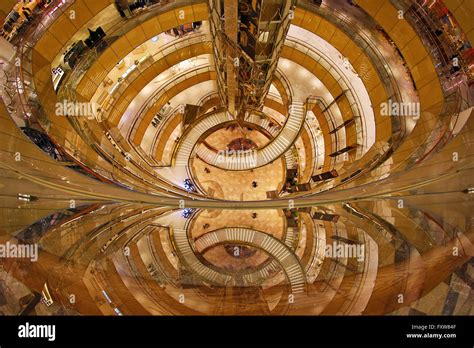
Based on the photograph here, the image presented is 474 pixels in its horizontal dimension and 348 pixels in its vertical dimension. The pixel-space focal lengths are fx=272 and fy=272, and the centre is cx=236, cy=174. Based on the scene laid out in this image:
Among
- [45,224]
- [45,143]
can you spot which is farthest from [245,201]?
[45,143]

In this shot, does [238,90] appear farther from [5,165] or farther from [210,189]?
[5,165]

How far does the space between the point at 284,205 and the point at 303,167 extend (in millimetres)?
7596

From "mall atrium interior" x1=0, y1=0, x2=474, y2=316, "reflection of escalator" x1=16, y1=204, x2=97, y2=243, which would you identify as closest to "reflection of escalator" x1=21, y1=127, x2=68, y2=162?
"mall atrium interior" x1=0, y1=0, x2=474, y2=316

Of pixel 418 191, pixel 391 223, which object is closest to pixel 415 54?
pixel 418 191

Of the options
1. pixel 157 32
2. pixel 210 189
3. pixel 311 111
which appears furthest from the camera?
pixel 210 189

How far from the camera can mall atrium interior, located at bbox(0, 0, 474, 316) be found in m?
4.12

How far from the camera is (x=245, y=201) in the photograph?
644cm

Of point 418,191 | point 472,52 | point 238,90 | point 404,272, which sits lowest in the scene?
point 404,272

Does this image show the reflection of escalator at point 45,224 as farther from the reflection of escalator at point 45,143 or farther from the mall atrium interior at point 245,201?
the reflection of escalator at point 45,143

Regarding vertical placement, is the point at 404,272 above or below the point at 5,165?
below

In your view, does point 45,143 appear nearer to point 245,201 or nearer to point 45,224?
point 45,224

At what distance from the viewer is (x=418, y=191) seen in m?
5.38

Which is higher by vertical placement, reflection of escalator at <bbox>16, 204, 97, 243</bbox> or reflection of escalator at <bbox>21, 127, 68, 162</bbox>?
reflection of escalator at <bbox>21, 127, 68, 162</bbox>

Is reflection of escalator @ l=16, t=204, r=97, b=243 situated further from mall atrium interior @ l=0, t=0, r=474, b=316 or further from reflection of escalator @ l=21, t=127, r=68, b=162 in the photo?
reflection of escalator @ l=21, t=127, r=68, b=162
